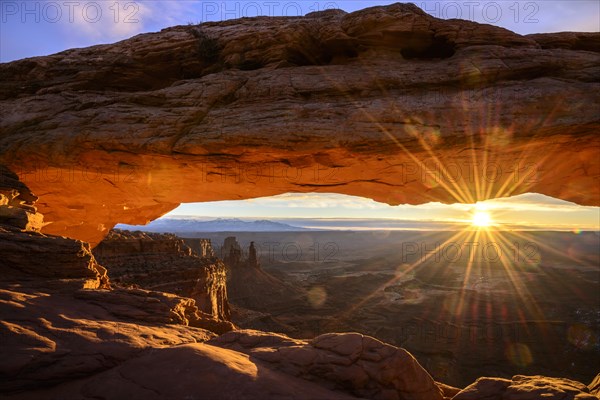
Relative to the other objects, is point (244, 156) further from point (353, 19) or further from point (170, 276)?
point (170, 276)

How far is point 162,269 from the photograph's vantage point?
24141mm

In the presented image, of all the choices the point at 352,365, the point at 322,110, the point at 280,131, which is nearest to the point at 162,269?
the point at 280,131

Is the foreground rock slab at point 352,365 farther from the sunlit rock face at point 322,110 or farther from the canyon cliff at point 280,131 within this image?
the sunlit rock face at point 322,110

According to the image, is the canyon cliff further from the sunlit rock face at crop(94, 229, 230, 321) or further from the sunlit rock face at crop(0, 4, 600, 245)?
the sunlit rock face at crop(94, 229, 230, 321)

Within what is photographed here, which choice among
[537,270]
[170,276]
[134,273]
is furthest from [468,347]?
[537,270]

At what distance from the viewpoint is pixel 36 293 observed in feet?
23.3

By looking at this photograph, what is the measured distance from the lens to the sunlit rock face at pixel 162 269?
73.0 ft

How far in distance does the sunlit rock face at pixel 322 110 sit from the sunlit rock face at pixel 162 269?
8793 millimetres

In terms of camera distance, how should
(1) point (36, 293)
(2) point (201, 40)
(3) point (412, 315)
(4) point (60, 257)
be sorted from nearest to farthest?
(1) point (36, 293)
(4) point (60, 257)
(2) point (201, 40)
(3) point (412, 315)

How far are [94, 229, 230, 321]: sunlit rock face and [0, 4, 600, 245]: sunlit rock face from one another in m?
8.79

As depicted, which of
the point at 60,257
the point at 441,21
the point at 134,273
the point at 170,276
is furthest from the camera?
the point at 170,276

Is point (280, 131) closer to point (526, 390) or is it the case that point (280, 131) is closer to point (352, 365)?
point (352, 365)

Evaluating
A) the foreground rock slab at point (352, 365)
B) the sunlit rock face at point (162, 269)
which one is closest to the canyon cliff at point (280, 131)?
the foreground rock slab at point (352, 365)

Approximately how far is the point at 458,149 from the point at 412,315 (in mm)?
35349
